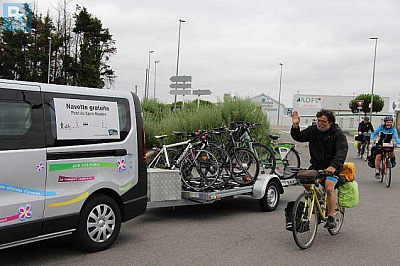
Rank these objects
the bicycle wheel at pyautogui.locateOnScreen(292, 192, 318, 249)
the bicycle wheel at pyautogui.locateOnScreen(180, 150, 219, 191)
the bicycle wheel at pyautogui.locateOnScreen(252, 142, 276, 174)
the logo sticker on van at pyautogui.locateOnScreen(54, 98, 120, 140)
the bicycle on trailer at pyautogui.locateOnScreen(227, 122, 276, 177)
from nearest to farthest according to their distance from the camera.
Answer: the logo sticker on van at pyautogui.locateOnScreen(54, 98, 120, 140) → the bicycle wheel at pyautogui.locateOnScreen(292, 192, 318, 249) → the bicycle wheel at pyautogui.locateOnScreen(180, 150, 219, 191) → the bicycle on trailer at pyautogui.locateOnScreen(227, 122, 276, 177) → the bicycle wheel at pyautogui.locateOnScreen(252, 142, 276, 174)

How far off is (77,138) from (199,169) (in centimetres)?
320

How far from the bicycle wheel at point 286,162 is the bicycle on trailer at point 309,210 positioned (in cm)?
330

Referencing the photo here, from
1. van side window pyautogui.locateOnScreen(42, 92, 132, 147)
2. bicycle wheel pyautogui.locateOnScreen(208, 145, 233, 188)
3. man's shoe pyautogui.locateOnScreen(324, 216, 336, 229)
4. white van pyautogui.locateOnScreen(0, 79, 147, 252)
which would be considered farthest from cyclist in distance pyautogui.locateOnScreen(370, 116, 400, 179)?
van side window pyautogui.locateOnScreen(42, 92, 132, 147)

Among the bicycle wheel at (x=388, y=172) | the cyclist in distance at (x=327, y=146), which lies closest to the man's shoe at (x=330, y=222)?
the cyclist in distance at (x=327, y=146)

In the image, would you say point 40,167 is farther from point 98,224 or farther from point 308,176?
point 308,176

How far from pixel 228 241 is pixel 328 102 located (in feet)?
319

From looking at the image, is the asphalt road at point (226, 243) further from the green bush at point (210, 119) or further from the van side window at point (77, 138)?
the green bush at point (210, 119)

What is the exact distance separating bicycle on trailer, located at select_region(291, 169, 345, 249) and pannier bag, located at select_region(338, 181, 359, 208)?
0.39 m

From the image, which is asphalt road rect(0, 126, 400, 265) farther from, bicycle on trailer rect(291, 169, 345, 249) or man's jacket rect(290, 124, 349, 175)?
man's jacket rect(290, 124, 349, 175)

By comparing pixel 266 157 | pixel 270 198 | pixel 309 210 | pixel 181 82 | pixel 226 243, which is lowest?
pixel 226 243

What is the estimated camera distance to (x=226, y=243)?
670 cm

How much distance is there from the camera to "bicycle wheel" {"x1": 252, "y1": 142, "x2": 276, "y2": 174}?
9.78 meters

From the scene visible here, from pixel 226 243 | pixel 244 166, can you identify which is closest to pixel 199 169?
pixel 244 166

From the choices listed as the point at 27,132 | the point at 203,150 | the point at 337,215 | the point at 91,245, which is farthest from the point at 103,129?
the point at 337,215
